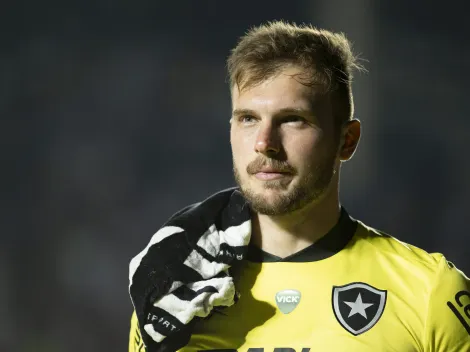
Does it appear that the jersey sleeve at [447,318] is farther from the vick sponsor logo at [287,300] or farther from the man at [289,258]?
the vick sponsor logo at [287,300]

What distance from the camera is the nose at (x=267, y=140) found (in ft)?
4.84

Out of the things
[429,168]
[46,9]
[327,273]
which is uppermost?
[46,9]

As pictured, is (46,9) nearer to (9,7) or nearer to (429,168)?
(9,7)

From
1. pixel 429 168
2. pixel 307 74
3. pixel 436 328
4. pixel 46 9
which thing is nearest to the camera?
pixel 436 328

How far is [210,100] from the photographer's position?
414 cm

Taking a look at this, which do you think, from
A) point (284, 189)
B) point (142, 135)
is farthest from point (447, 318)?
point (142, 135)

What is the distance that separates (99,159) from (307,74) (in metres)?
2.63

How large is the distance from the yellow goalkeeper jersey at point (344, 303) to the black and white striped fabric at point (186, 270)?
0.19ft

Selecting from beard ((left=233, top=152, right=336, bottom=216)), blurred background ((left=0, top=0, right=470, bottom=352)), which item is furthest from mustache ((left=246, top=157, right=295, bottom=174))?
blurred background ((left=0, top=0, right=470, bottom=352))

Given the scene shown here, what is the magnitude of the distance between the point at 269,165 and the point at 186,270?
28cm

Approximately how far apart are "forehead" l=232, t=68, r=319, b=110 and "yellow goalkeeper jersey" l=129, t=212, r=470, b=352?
0.31 metres

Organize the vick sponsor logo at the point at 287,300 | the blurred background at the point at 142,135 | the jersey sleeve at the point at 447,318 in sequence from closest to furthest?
1. the jersey sleeve at the point at 447,318
2. the vick sponsor logo at the point at 287,300
3. the blurred background at the point at 142,135

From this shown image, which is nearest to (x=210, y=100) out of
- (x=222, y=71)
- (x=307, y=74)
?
(x=222, y=71)

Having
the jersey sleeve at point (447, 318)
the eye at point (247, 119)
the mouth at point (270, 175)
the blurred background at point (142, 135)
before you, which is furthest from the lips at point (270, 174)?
the blurred background at point (142, 135)
